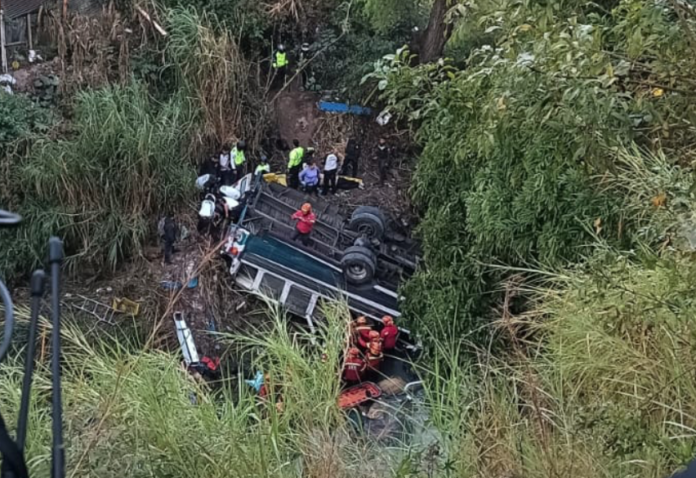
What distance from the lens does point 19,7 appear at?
9.45 metres

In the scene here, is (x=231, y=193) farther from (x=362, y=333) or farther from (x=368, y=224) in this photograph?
(x=362, y=333)

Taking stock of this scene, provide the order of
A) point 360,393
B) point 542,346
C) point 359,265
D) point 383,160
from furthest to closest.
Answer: point 383,160
point 359,265
point 360,393
point 542,346

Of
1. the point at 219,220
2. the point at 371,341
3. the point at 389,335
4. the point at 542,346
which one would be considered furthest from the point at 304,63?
the point at 542,346

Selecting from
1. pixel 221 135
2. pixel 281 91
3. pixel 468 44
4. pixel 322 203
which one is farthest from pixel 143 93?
pixel 468 44

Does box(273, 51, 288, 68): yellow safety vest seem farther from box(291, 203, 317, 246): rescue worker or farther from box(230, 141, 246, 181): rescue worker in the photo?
box(291, 203, 317, 246): rescue worker

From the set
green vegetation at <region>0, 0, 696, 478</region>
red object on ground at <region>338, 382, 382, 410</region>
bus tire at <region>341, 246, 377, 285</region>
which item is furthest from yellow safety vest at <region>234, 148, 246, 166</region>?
green vegetation at <region>0, 0, 696, 478</region>

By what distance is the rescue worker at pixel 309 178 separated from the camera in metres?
8.62

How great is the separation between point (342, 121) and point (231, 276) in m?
2.69

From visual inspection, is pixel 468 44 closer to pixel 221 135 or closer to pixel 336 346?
pixel 221 135

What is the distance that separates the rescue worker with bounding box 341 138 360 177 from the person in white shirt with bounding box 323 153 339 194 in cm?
23

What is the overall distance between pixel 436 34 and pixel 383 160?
1.64m

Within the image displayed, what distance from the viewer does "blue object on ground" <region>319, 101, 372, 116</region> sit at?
938 centimetres

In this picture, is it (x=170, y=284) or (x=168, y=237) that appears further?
Answer: (x=168, y=237)

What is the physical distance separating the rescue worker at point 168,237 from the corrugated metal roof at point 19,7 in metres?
3.48
